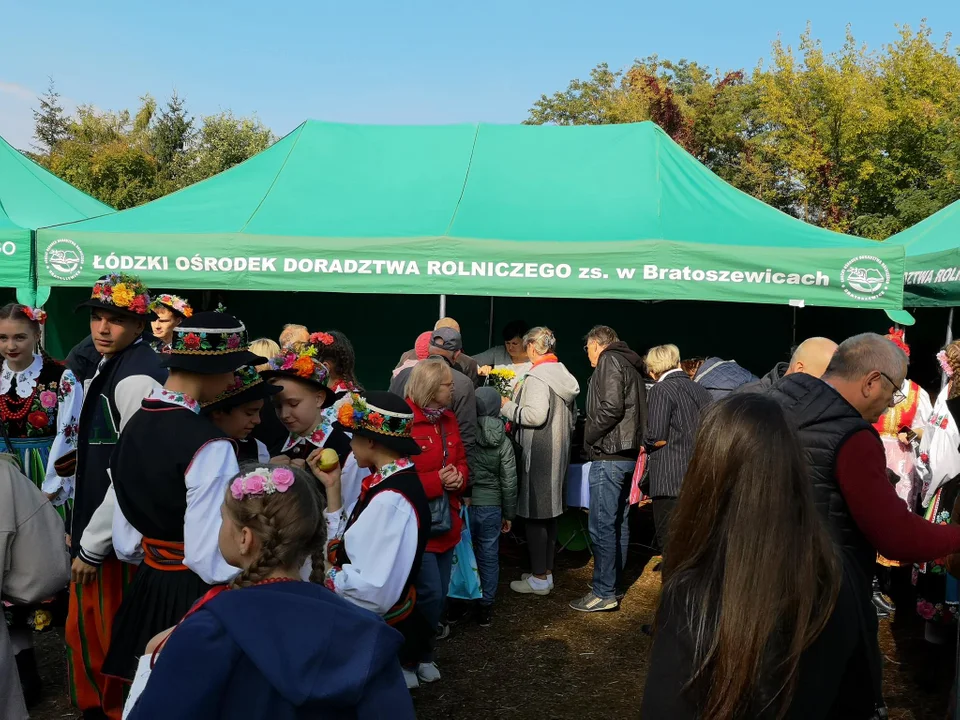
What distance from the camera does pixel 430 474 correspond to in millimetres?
4184

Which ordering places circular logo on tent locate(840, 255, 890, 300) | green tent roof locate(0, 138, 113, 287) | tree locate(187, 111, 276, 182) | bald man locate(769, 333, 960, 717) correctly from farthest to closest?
tree locate(187, 111, 276, 182), circular logo on tent locate(840, 255, 890, 300), green tent roof locate(0, 138, 113, 287), bald man locate(769, 333, 960, 717)

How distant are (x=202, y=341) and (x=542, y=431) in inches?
128

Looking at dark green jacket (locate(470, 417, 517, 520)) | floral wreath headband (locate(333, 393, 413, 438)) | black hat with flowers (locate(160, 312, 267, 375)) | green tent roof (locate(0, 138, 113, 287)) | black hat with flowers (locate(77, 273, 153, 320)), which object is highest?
green tent roof (locate(0, 138, 113, 287))

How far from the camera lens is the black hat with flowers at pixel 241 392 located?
8.64 feet

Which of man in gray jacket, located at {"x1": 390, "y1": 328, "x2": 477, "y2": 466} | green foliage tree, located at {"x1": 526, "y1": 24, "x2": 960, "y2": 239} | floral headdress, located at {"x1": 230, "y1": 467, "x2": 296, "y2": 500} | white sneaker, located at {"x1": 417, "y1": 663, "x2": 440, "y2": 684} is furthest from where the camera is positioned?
green foliage tree, located at {"x1": 526, "y1": 24, "x2": 960, "y2": 239}

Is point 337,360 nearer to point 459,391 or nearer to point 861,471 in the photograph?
Result: point 459,391

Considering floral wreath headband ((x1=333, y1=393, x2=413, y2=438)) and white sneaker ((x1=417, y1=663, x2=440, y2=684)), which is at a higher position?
floral wreath headband ((x1=333, y1=393, x2=413, y2=438))

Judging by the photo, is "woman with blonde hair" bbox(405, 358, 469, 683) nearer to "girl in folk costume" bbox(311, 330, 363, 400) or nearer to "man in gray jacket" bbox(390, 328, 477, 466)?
"girl in folk costume" bbox(311, 330, 363, 400)

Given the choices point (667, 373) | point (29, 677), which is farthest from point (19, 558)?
point (667, 373)

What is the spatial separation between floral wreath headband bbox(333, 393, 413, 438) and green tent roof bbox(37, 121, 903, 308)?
3.29 meters

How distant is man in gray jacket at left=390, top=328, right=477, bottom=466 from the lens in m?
4.88

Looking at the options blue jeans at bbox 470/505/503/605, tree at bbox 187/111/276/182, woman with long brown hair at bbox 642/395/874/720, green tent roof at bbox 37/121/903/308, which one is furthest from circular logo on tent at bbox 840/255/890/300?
tree at bbox 187/111/276/182

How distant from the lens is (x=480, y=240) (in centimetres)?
623

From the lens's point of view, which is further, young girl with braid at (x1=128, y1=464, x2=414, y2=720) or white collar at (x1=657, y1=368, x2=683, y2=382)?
white collar at (x1=657, y1=368, x2=683, y2=382)
